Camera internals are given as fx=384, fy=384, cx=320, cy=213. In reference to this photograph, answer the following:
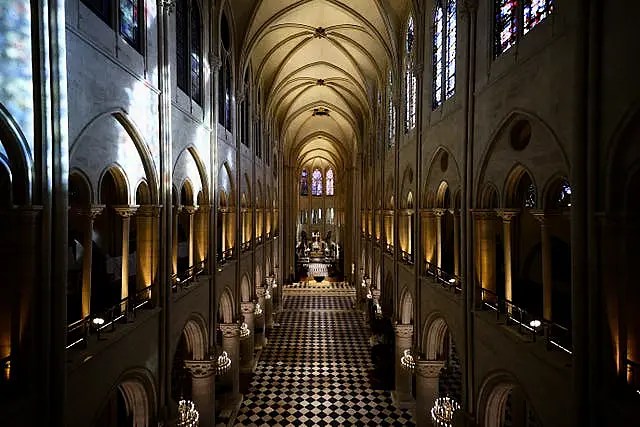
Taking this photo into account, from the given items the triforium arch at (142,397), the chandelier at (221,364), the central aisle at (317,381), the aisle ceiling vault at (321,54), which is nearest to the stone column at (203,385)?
the chandelier at (221,364)

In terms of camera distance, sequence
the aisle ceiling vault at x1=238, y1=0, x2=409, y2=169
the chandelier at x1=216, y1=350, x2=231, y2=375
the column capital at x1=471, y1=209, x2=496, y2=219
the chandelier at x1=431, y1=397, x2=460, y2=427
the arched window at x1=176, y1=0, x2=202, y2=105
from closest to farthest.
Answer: the column capital at x1=471, y1=209, x2=496, y2=219 < the chandelier at x1=431, y1=397, x2=460, y2=427 < the arched window at x1=176, y1=0, x2=202, y2=105 < the chandelier at x1=216, y1=350, x2=231, y2=375 < the aisle ceiling vault at x1=238, y1=0, x2=409, y2=169

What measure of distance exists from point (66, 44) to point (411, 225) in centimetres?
1359

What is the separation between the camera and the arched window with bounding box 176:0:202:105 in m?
A: 11.4

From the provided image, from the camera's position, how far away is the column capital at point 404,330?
16922 millimetres

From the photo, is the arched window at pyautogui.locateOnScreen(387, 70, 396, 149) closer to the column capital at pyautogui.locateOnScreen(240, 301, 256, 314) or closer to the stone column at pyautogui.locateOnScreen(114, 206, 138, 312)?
the column capital at pyautogui.locateOnScreen(240, 301, 256, 314)

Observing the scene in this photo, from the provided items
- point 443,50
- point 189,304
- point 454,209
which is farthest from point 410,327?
point 443,50

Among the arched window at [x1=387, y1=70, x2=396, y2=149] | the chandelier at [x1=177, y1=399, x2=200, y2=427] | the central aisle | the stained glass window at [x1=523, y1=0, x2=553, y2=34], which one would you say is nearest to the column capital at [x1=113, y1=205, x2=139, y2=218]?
the chandelier at [x1=177, y1=399, x2=200, y2=427]

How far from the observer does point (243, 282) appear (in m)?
19.4

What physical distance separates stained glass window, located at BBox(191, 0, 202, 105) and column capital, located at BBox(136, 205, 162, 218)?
4.71m

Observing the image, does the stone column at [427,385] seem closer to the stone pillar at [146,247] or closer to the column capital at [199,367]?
the column capital at [199,367]

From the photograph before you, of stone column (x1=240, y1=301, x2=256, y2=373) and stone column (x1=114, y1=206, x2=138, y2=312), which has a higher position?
stone column (x1=114, y1=206, x2=138, y2=312)

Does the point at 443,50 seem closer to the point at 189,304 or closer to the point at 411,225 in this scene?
the point at 411,225

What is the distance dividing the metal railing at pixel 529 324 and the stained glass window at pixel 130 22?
31.6 feet

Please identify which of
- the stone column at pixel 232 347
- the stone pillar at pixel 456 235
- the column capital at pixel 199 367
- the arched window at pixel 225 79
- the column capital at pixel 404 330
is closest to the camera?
the stone pillar at pixel 456 235
